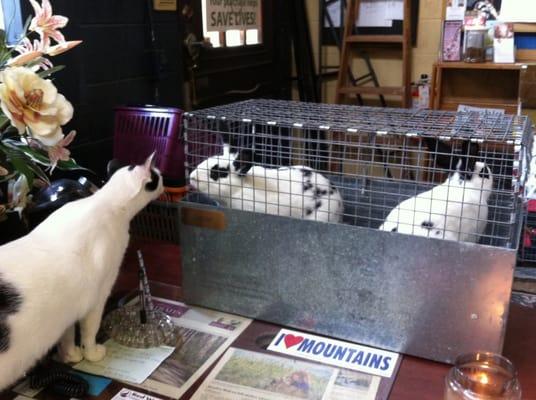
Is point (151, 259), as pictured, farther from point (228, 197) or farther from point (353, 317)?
point (353, 317)

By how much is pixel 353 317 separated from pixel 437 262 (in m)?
0.18

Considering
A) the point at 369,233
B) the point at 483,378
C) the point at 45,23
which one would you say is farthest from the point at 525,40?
the point at 45,23

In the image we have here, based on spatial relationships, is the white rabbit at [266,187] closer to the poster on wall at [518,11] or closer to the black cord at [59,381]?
the black cord at [59,381]

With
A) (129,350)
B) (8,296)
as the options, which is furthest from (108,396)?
(8,296)

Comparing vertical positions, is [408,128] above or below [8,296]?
above

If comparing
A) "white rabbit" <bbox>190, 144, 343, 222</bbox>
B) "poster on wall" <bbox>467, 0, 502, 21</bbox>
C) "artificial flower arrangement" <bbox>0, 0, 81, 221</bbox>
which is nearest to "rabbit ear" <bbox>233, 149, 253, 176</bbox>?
"white rabbit" <bbox>190, 144, 343, 222</bbox>

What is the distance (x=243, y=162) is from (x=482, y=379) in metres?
0.69

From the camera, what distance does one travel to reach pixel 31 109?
0.80 metres

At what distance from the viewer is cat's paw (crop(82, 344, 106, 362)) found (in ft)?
3.08

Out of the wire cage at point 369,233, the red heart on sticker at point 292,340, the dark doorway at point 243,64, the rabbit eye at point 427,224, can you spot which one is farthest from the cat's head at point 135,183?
the dark doorway at point 243,64

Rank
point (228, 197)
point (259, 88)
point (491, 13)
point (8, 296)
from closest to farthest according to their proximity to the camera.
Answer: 1. point (8, 296)
2. point (228, 197)
3. point (491, 13)
4. point (259, 88)

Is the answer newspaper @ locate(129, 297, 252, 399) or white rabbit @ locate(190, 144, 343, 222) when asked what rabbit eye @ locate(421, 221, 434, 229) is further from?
newspaper @ locate(129, 297, 252, 399)

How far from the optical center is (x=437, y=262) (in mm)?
A: 875

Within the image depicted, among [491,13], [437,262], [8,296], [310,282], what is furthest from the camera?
[491,13]
